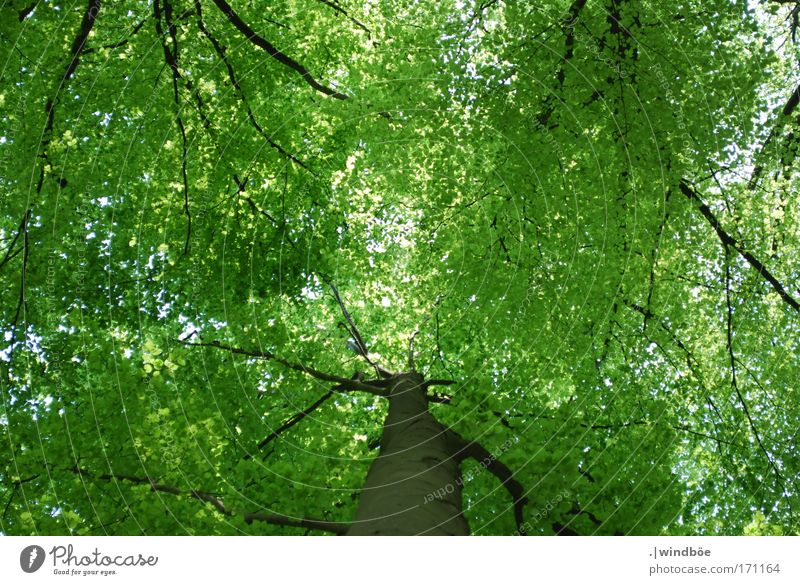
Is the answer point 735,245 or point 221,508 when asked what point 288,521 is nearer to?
point 221,508

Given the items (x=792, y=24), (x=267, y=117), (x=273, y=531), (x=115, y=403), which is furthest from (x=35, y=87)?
(x=792, y=24)

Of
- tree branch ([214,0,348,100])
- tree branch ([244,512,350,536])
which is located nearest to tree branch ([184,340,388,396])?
tree branch ([244,512,350,536])

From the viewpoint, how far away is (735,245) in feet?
32.7

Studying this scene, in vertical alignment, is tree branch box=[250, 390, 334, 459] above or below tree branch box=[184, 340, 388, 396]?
below

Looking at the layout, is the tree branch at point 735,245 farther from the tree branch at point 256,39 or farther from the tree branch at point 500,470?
the tree branch at point 256,39

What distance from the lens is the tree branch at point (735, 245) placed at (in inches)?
384

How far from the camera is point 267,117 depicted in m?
11.3

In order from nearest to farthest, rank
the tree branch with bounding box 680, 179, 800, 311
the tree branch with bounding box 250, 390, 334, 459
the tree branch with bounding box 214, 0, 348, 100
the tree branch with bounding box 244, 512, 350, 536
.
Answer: the tree branch with bounding box 244, 512, 350, 536 < the tree branch with bounding box 214, 0, 348, 100 < the tree branch with bounding box 250, 390, 334, 459 < the tree branch with bounding box 680, 179, 800, 311

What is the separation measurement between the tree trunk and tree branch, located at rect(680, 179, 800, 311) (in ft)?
19.4

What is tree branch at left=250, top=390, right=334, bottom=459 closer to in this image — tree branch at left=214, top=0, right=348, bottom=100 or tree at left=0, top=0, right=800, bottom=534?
tree at left=0, top=0, right=800, bottom=534
